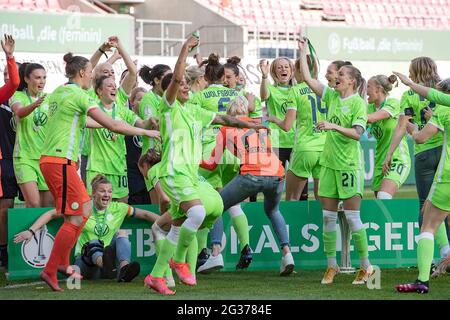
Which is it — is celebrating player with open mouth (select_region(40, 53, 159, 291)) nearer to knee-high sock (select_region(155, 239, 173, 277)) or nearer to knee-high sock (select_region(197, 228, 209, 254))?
knee-high sock (select_region(155, 239, 173, 277))

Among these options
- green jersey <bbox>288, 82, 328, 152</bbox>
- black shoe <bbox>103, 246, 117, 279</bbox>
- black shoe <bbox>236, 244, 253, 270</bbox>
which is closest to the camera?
black shoe <bbox>103, 246, 117, 279</bbox>

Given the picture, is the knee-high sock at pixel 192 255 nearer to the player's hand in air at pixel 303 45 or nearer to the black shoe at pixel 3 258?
the player's hand in air at pixel 303 45

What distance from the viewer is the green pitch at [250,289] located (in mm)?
7750

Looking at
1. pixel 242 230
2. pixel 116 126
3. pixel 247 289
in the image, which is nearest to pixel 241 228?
pixel 242 230

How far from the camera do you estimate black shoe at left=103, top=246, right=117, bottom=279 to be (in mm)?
8773

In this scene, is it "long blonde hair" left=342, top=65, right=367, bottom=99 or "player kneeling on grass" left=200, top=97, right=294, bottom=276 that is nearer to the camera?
"long blonde hair" left=342, top=65, right=367, bottom=99

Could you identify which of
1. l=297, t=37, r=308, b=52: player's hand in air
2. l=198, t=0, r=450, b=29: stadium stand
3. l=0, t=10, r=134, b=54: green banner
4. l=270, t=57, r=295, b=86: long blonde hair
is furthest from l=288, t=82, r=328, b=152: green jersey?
l=198, t=0, r=450, b=29: stadium stand

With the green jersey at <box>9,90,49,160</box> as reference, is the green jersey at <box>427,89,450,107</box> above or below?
above

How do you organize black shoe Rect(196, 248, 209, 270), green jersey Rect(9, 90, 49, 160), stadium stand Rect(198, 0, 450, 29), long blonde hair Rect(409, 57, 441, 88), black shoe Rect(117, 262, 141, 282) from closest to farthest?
black shoe Rect(117, 262, 141, 282)
long blonde hair Rect(409, 57, 441, 88)
black shoe Rect(196, 248, 209, 270)
green jersey Rect(9, 90, 49, 160)
stadium stand Rect(198, 0, 450, 29)

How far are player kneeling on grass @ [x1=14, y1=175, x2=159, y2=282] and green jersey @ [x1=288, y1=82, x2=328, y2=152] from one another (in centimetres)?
221

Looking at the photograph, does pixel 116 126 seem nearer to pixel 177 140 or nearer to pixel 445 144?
pixel 177 140

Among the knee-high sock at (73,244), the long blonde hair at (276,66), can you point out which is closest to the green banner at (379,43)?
the long blonde hair at (276,66)

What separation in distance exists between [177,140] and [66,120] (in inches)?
38.7

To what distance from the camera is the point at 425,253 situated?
306 inches
